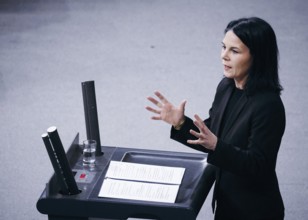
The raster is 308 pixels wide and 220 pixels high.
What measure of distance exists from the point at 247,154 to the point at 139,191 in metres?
0.46

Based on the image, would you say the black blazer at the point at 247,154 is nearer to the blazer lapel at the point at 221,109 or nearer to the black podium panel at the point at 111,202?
the blazer lapel at the point at 221,109

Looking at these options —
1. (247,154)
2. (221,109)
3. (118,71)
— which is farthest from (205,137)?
(118,71)

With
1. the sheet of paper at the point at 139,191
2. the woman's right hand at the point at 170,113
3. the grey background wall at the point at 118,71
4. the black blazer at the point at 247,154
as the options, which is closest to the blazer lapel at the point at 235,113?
the black blazer at the point at 247,154

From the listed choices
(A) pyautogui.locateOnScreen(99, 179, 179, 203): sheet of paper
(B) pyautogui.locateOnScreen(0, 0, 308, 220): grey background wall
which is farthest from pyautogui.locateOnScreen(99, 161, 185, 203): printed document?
(B) pyautogui.locateOnScreen(0, 0, 308, 220): grey background wall

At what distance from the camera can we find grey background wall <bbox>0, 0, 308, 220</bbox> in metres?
4.39

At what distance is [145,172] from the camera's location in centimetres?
261

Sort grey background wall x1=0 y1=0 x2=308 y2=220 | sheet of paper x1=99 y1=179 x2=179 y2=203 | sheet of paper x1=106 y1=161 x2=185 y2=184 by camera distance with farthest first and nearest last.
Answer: grey background wall x1=0 y1=0 x2=308 y2=220 < sheet of paper x1=106 y1=161 x2=185 y2=184 < sheet of paper x1=99 y1=179 x2=179 y2=203

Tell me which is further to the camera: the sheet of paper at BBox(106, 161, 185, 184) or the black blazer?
the sheet of paper at BBox(106, 161, 185, 184)

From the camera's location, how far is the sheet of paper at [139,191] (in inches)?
94.6

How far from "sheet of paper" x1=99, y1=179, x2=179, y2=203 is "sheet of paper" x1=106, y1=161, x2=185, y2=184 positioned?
0.15ft

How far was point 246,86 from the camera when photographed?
2477mm

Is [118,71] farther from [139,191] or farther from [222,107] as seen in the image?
[139,191]

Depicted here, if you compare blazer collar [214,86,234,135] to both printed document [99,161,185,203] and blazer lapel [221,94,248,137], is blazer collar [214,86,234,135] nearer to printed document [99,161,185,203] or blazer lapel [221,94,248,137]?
blazer lapel [221,94,248,137]

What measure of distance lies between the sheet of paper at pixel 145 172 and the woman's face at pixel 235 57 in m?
0.48
